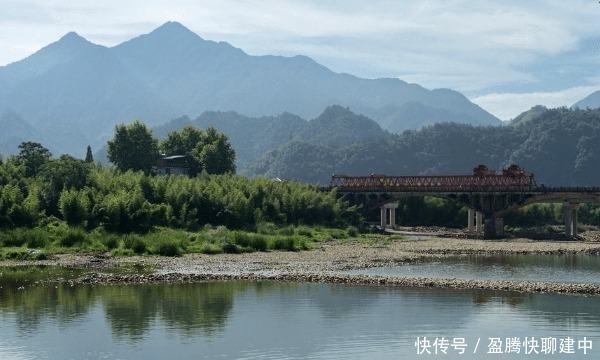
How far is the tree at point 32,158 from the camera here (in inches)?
3973

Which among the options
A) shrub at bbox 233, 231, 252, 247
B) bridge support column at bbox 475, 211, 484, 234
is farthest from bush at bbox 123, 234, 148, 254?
bridge support column at bbox 475, 211, 484, 234

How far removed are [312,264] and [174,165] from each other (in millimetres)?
72637

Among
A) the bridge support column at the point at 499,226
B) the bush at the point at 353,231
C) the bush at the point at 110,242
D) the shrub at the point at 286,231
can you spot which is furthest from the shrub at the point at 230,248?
the bridge support column at the point at 499,226

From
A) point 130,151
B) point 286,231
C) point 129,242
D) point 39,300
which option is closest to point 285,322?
point 39,300

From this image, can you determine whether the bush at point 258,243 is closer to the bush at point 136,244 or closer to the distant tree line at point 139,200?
the bush at point 136,244

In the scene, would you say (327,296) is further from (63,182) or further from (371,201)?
(371,201)

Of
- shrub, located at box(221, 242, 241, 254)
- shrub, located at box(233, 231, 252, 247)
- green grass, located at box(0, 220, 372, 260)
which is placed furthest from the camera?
shrub, located at box(233, 231, 252, 247)

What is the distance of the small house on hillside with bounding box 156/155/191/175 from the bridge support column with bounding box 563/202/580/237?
59.2 metres

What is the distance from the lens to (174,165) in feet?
441

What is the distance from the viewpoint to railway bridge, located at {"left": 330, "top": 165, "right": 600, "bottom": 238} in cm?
10931

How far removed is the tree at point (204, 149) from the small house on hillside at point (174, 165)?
1023 mm

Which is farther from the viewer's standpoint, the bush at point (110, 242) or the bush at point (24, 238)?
the bush at point (110, 242)

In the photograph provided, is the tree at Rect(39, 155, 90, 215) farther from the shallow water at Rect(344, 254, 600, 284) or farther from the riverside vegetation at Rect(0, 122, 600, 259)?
the shallow water at Rect(344, 254, 600, 284)

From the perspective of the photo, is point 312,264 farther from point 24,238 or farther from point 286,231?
point 286,231
